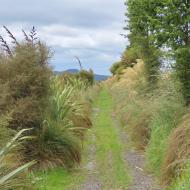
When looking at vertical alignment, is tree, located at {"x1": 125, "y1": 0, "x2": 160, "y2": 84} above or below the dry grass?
above

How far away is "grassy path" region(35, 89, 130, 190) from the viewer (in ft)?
39.0

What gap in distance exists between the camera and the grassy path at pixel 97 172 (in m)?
11.9

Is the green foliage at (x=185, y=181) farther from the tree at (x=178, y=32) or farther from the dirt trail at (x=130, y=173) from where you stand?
the tree at (x=178, y=32)

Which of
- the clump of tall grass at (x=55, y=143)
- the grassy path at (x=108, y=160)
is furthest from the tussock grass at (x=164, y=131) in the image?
the clump of tall grass at (x=55, y=143)

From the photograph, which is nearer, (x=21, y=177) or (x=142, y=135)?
(x=21, y=177)

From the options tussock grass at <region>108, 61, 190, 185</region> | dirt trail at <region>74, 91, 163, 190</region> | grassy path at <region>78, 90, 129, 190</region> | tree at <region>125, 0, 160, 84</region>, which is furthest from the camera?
tree at <region>125, 0, 160, 84</region>

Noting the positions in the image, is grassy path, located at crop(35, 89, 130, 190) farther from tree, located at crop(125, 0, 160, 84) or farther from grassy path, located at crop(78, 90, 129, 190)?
tree, located at crop(125, 0, 160, 84)

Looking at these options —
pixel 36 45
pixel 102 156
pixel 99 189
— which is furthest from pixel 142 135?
pixel 99 189

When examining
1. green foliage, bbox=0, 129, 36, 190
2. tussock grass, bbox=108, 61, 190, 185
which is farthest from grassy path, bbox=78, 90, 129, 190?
green foliage, bbox=0, 129, 36, 190

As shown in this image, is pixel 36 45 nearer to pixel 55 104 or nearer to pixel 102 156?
pixel 55 104

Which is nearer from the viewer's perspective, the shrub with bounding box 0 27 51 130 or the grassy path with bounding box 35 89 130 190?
the grassy path with bounding box 35 89 130 190

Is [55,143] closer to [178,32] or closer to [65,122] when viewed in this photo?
[65,122]

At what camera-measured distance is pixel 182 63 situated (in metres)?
15.4

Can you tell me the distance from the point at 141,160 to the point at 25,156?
323cm
